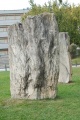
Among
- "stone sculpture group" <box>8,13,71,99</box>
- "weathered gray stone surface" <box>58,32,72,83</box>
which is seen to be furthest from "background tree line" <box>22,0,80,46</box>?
"stone sculpture group" <box>8,13,71,99</box>

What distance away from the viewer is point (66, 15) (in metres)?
44.1

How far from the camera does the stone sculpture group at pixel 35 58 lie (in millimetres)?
8820

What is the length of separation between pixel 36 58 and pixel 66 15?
3586 cm

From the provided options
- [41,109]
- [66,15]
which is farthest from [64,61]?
[66,15]

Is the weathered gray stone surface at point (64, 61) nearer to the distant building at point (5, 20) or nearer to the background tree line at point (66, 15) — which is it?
the background tree line at point (66, 15)

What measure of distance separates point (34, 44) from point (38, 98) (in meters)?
1.32

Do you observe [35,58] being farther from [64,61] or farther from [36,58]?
[64,61]

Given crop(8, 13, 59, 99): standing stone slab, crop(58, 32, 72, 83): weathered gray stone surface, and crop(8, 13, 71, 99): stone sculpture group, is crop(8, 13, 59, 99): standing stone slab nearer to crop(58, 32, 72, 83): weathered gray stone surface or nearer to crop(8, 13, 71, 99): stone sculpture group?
crop(8, 13, 71, 99): stone sculpture group

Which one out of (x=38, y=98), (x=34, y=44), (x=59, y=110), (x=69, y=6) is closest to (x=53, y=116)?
(x=59, y=110)

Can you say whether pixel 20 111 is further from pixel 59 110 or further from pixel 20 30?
pixel 20 30

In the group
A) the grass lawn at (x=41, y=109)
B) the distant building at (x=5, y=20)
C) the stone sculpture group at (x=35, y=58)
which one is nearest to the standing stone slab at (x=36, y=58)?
the stone sculpture group at (x=35, y=58)

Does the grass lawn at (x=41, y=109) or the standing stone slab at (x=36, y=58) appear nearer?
the grass lawn at (x=41, y=109)

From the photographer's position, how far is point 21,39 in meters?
8.96

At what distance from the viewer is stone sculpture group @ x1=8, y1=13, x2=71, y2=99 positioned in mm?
8820
